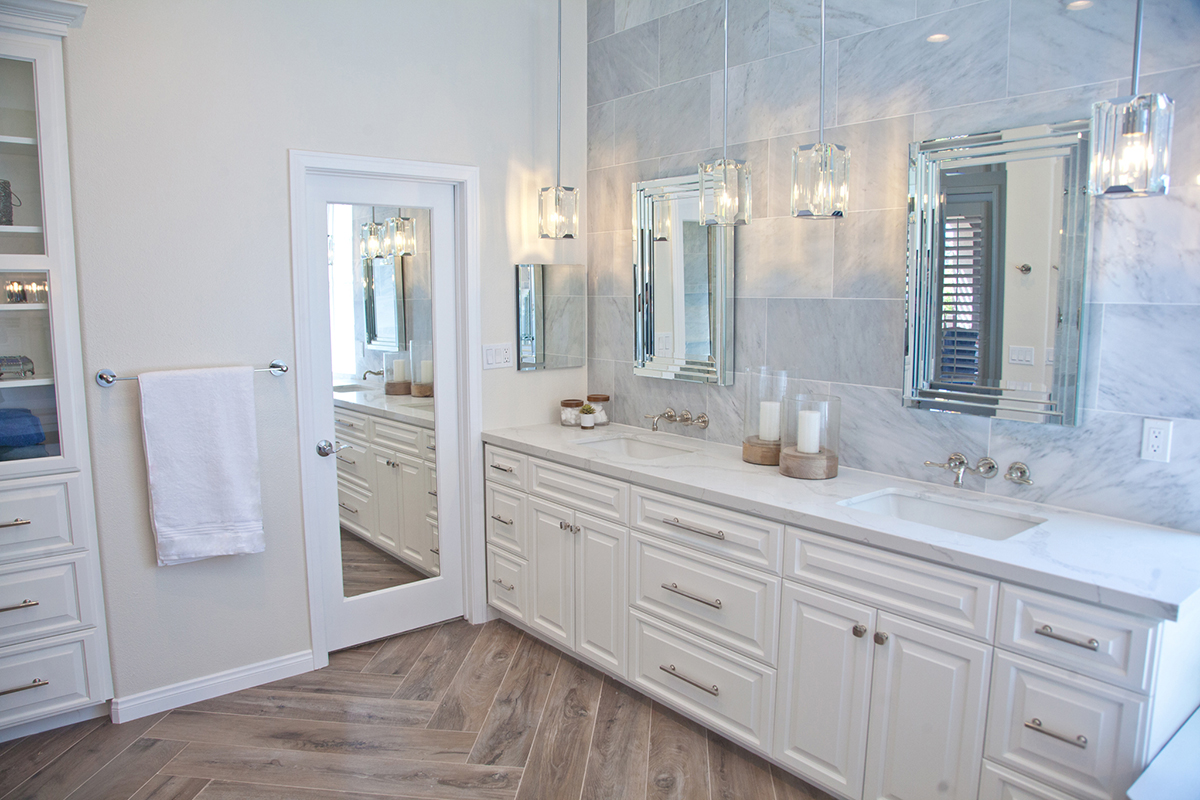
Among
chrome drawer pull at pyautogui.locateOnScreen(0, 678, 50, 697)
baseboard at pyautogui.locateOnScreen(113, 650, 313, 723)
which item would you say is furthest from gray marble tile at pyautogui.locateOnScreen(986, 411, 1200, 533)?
chrome drawer pull at pyautogui.locateOnScreen(0, 678, 50, 697)

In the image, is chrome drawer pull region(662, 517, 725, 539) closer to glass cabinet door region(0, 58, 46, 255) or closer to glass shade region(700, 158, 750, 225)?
glass shade region(700, 158, 750, 225)

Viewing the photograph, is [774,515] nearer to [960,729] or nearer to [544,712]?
[960,729]

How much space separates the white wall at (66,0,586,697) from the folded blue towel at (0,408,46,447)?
0.16 meters

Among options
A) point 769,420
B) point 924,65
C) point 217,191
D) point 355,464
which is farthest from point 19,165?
point 924,65

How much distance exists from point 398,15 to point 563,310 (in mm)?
1412

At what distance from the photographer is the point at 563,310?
3.75m

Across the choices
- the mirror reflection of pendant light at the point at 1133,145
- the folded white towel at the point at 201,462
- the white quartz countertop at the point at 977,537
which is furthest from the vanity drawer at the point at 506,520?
the mirror reflection of pendant light at the point at 1133,145

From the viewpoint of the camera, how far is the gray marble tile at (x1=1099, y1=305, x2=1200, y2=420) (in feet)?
6.61

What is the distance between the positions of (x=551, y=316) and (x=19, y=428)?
2.08m

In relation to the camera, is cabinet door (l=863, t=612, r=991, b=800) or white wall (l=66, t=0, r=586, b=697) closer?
cabinet door (l=863, t=612, r=991, b=800)

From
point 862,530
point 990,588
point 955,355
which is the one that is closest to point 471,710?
point 862,530

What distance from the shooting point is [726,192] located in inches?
101

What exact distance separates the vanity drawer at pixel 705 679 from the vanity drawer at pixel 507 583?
2.23 ft

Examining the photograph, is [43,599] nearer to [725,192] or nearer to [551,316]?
[551,316]
